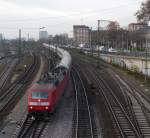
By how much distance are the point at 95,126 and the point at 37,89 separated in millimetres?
5297

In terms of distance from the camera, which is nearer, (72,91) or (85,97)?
(85,97)

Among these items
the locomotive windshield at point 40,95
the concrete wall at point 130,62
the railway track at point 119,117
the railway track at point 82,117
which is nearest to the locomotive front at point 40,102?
the locomotive windshield at point 40,95

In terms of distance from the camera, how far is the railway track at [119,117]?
22.6 meters

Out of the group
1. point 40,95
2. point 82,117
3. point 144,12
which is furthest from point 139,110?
point 144,12

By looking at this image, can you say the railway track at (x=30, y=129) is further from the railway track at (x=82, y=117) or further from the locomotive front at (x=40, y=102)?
the railway track at (x=82, y=117)

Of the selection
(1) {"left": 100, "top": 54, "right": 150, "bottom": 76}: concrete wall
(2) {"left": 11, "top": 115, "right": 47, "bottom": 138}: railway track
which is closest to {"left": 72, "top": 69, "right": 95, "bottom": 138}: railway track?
(2) {"left": 11, "top": 115, "right": 47, "bottom": 138}: railway track

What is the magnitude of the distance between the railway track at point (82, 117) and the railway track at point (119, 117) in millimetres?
1889

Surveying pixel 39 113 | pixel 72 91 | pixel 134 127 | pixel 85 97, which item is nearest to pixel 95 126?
pixel 134 127

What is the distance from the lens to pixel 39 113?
2542cm

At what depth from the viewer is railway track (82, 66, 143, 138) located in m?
22.6

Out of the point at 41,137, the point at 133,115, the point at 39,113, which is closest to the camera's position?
the point at 41,137

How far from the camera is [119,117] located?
2720 cm

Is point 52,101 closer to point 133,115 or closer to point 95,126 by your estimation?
point 95,126

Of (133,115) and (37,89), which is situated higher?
(37,89)
